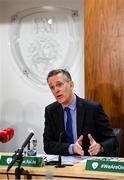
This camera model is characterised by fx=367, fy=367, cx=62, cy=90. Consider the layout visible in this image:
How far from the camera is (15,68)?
4.56m

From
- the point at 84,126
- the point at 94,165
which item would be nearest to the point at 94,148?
the point at 84,126

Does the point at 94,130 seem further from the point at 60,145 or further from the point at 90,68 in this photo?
the point at 90,68

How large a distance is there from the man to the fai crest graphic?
135 centimetres

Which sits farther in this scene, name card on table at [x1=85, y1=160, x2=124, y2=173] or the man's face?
the man's face

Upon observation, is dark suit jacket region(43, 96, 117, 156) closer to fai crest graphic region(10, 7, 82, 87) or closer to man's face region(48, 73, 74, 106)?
man's face region(48, 73, 74, 106)

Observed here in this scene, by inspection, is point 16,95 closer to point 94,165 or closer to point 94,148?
point 94,148

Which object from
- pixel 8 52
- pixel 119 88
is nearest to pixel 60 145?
pixel 119 88

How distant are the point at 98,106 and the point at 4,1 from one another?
2155 millimetres

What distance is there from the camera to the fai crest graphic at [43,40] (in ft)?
14.3

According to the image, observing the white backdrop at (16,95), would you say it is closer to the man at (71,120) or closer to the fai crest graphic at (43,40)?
the fai crest graphic at (43,40)

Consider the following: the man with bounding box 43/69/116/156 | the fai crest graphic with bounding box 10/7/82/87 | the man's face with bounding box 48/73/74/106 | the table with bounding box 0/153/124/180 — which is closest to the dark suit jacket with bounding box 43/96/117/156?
the man with bounding box 43/69/116/156

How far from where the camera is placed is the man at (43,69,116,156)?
2.97m

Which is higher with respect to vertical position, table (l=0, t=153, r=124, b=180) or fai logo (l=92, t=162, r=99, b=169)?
fai logo (l=92, t=162, r=99, b=169)

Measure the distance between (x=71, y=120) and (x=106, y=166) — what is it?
1.02 meters
